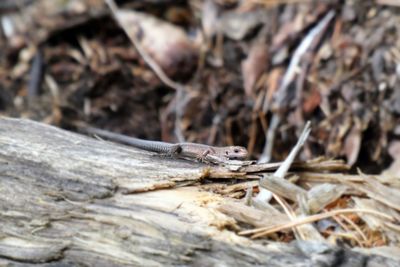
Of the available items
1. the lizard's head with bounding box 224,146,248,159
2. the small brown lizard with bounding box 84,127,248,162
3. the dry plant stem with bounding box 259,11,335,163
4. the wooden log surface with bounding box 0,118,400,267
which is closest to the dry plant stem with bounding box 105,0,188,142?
the dry plant stem with bounding box 259,11,335,163

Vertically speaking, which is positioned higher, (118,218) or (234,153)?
(234,153)

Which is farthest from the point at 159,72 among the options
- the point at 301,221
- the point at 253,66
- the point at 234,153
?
the point at 301,221

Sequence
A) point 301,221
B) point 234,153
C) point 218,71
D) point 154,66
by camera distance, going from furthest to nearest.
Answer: point 154,66
point 218,71
point 234,153
point 301,221

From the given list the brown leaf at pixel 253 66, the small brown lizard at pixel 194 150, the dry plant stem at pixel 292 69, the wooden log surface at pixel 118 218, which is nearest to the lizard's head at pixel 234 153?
the small brown lizard at pixel 194 150

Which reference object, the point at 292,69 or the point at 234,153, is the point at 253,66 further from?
the point at 234,153

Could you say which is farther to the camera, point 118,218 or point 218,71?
point 218,71
